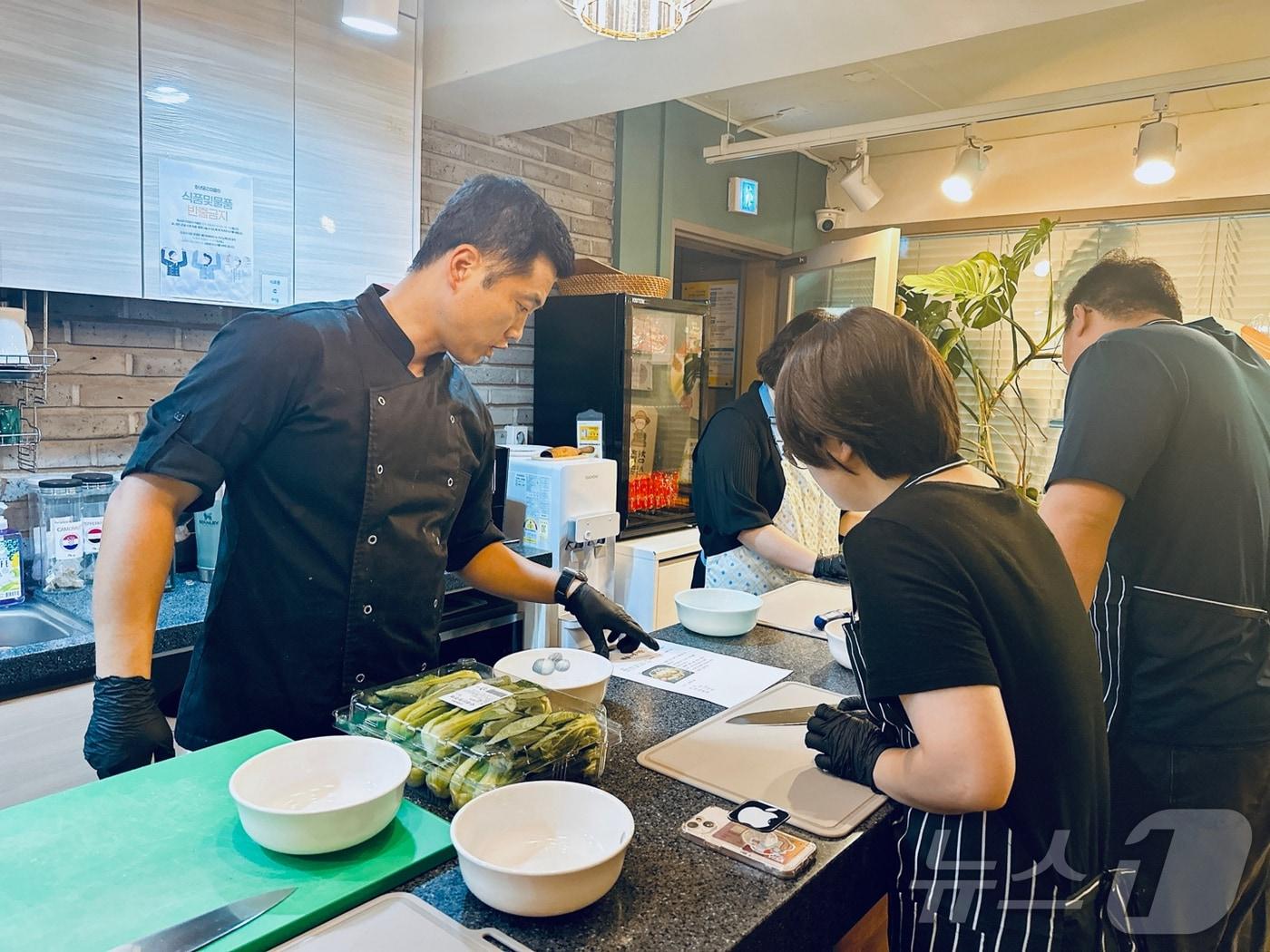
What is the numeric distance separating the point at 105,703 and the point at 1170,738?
164 centimetres

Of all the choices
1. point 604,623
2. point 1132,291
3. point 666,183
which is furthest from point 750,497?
point 666,183

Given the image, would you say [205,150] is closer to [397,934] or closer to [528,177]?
[528,177]

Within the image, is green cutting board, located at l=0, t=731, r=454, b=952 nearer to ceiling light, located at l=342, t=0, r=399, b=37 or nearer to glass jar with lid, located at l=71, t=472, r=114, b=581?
glass jar with lid, located at l=71, t=472, r=114, b=581

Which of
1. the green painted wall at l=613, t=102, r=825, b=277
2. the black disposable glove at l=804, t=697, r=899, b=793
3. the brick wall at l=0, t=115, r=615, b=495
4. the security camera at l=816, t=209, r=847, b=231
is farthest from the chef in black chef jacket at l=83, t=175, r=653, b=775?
the security camera at l=816, t=209, r=847, b=231

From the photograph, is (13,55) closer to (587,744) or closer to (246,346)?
(246,346)

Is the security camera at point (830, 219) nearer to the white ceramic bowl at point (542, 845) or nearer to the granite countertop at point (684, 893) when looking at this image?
the granite countertop at point (684, 893)

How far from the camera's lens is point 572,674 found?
1.27m

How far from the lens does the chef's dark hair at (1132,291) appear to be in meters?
1.68

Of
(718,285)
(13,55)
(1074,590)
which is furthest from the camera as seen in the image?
(718,285)

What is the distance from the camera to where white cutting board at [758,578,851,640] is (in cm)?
186

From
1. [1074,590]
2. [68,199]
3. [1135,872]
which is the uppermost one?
[68,199]

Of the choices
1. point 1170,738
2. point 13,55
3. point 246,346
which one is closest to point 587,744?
point 246,346

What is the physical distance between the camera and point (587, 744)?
1022 millimetres

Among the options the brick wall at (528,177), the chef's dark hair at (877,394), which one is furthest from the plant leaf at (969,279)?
the chef's dark hair at (877,394)
